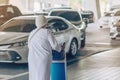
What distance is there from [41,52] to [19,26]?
5752 millimetres

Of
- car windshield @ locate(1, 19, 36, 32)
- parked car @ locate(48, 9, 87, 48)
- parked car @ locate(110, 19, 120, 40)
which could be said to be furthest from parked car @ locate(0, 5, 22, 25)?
car windshield @ locate(1, 19, 36, 32)

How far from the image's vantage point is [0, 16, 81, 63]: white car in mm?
10438

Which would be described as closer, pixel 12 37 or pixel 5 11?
pixel 12 37

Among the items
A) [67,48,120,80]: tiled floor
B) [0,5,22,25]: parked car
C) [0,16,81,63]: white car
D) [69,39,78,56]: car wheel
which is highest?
[0,5,22,25]: parked car

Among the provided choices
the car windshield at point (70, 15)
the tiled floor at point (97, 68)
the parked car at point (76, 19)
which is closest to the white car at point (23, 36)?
the tiled floor at point (97, 68)

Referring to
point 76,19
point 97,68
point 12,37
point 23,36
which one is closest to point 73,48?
point 97,68

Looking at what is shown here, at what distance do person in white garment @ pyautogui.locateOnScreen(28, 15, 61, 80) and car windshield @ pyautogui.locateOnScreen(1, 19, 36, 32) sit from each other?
5.23 m

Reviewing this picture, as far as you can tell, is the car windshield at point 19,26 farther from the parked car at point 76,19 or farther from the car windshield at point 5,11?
the car windshield at point 5,11

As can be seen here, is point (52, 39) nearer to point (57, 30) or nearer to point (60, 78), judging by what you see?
point (60, 78)

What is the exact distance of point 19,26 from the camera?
1202 centimetres

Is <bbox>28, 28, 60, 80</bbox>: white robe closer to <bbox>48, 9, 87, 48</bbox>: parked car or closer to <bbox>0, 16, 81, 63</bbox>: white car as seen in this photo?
<bbox>0, 16, 81, 63</bbox>: white car

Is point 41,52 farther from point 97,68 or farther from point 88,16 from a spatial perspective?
point 88,16

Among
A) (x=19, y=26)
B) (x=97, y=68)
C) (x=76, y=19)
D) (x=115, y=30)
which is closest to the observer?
(x=97, y=68)

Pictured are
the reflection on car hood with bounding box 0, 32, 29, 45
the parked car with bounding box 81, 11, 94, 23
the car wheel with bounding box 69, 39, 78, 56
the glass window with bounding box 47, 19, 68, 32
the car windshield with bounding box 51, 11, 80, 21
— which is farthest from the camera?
the parked car with bounding box 81, 11, 94, 23
